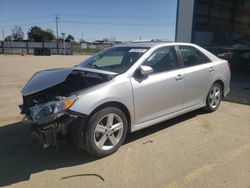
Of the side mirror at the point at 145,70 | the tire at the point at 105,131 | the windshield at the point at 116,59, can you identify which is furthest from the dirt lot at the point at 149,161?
the windshield at the point at 116,59

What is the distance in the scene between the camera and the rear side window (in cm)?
496

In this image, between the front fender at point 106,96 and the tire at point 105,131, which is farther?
the tire at point 105,131

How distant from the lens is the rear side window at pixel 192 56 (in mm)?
4961

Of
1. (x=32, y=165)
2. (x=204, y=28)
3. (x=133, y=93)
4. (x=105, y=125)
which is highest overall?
(x=204, y=28)

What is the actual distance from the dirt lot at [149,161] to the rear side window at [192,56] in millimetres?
1169

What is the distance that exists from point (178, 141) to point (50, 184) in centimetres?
209

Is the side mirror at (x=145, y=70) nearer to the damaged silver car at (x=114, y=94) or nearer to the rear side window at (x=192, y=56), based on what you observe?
the damaged silver car at (x=114, y=94)

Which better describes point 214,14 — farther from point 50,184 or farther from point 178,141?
point 50,184

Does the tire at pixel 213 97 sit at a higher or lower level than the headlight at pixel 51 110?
lower

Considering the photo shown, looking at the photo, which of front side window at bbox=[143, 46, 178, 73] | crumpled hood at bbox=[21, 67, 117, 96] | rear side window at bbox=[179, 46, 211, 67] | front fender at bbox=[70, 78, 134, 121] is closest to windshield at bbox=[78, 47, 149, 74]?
front side window at bbox=[143, 46, 178, 73]

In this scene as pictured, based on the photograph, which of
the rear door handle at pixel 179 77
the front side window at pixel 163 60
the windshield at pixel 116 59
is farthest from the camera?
the rear door handle at pixel 179 77

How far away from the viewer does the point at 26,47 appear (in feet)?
166

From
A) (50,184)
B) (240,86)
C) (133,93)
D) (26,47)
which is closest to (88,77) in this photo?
(133,93)

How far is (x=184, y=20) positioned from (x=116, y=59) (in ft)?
31.0
